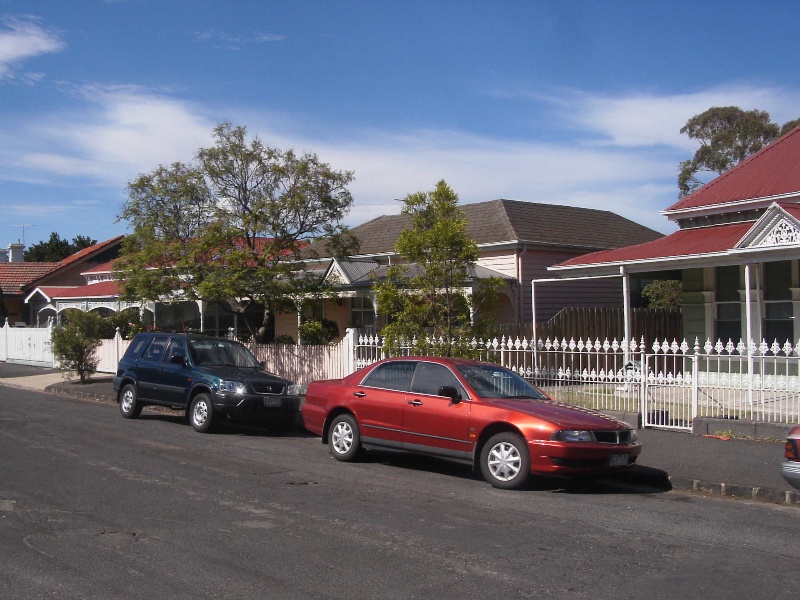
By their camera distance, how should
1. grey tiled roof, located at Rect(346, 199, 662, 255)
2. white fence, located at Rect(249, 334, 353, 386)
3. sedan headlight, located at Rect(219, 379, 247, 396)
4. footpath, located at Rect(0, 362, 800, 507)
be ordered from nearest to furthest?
footpath, located at Rect(0, 362, 800, 507) → sedan headlight, located at Rect(219, 379, 247, 396) → white fence, located at Rect(249, 334, 353, 386) → grey tiled roof, located at Rect(346, 199, 662, 255)

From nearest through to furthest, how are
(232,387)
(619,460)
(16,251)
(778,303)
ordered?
(619,460), (232,387), (778,303), (16,251)

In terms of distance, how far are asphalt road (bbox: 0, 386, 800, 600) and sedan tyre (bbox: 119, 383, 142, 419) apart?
453 centimetres

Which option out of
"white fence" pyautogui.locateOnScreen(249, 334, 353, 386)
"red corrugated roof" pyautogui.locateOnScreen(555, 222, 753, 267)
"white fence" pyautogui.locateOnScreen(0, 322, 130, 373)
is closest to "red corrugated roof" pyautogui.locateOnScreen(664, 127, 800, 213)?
"red corrugated roof" pyautogui.locateOnScreen(555, 222, 753, 267)

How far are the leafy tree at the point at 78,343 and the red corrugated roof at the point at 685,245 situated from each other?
1297 centimetres

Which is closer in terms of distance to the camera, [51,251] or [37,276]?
[37,276]

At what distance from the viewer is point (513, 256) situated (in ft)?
73.8

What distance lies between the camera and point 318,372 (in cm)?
1933

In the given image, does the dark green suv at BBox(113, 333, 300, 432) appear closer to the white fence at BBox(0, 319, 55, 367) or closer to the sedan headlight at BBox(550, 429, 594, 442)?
the sedan headlight at BBox(550, 429, 594, 442)

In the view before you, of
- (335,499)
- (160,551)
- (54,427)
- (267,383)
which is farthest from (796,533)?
(54,427)

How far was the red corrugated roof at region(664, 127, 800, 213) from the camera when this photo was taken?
16984mm

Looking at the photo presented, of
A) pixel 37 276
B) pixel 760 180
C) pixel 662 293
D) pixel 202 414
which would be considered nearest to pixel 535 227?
pixel 760 180

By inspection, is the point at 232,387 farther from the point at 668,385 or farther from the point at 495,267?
the point at 495,267

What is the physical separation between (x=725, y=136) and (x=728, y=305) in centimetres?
2105

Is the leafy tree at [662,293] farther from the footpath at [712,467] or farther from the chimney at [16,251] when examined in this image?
the chimney at [16,251]
